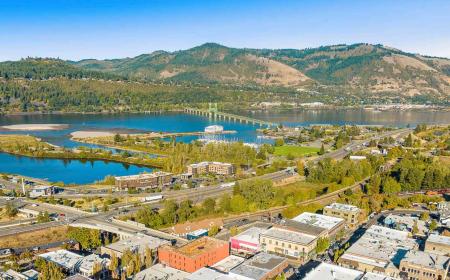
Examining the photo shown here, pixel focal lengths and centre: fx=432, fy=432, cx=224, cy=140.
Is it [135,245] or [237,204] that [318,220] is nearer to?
[237,204]

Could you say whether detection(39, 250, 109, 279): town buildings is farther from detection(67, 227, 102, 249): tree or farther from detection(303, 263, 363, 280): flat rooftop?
detection(303, 263, 363, 280): flat rooftop

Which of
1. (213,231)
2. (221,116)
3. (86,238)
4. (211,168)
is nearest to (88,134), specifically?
(211,168)

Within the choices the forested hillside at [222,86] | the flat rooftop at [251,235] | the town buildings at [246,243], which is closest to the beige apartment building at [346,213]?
the flat rooftop at [251,235]

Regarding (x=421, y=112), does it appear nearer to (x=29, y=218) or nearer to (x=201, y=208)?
(x=201, y=208)

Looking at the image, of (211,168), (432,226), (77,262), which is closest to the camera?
(77,262)

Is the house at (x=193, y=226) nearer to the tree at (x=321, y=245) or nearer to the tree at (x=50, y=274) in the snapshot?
the tree at (x=321, y=245)

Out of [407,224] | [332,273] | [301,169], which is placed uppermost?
[301,169]

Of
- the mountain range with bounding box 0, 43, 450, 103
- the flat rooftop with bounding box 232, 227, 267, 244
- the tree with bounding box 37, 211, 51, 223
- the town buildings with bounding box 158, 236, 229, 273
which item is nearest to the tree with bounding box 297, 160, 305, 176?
the flat rooftop with bounding box 232, 227, 267, 244
